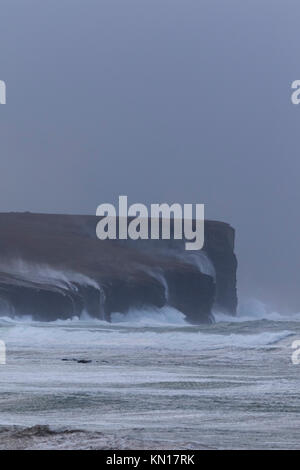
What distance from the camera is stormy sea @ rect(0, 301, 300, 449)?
16188mm

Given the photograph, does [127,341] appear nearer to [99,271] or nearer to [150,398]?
[150,398]

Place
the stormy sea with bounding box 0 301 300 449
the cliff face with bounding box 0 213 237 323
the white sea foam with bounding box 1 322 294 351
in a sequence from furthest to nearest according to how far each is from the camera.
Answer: the cliff face with bounding box 0 213 237 323 → the white sea foam with bounding box 1 322 294 351 → the stormy sea with bounding box 0 301 300 449

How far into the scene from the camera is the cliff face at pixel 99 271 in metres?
88.9

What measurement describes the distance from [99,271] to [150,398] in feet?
270

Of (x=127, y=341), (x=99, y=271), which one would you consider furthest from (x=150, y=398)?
(x=99, y=271)

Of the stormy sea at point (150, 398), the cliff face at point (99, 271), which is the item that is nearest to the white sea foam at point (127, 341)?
the stormy sea at point (150, 398)

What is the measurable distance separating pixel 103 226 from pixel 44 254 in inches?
549

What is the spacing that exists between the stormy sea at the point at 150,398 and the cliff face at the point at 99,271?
1934 inches

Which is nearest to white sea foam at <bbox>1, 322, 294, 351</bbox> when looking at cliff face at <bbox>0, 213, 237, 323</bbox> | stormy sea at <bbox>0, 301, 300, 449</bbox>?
stormy sea at <bbox>0, 301, 300, 449</bbox>

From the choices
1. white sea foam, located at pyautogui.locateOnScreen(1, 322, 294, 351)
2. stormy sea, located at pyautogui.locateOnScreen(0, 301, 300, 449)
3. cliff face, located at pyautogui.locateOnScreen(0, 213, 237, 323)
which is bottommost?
stormy sea, located at pyautogui.locateOnScreen(0, 301, 300, 449)

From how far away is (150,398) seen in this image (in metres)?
22.1

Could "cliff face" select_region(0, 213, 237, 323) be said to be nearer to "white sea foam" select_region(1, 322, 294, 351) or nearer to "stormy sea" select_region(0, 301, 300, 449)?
"white sea foam" select_region(1, 322, 294, 351)

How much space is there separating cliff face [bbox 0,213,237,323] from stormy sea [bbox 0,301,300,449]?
161 feet

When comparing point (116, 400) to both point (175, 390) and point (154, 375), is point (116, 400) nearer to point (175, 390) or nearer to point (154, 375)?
point (175, 390)
